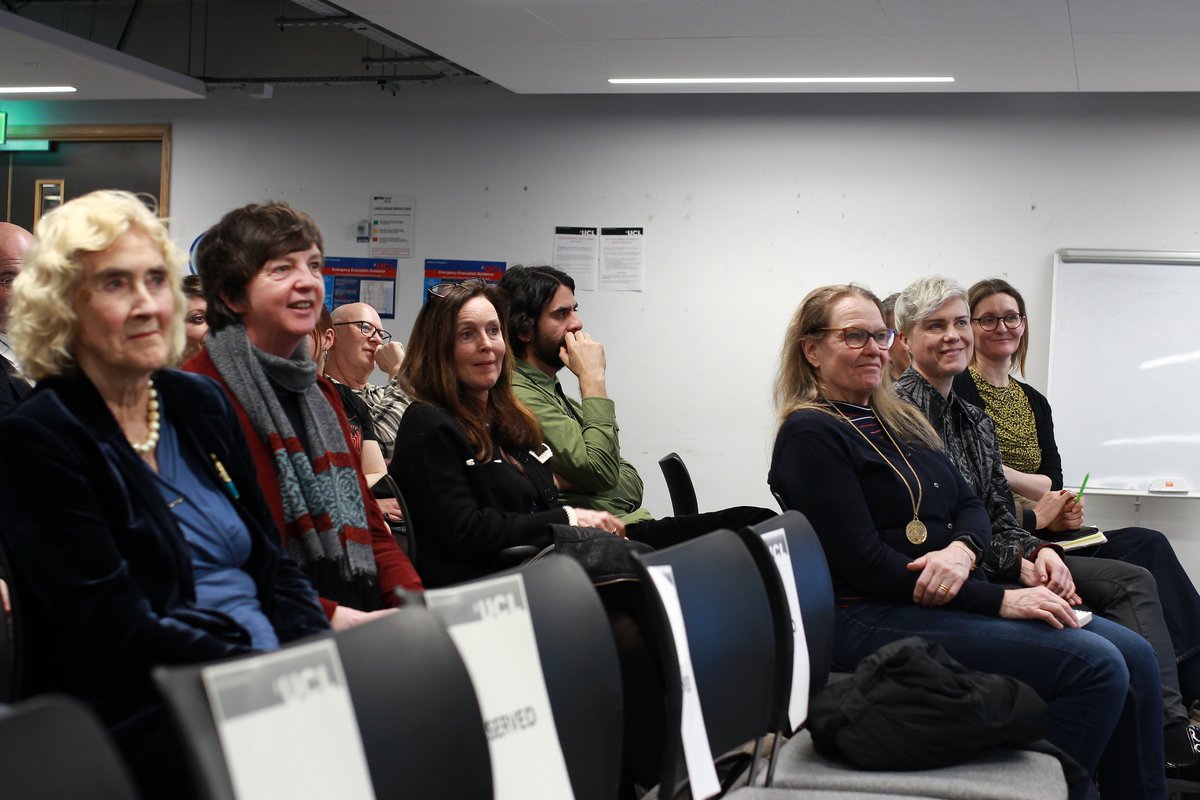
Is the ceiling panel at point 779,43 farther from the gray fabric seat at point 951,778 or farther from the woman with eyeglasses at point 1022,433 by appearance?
the gray fabric seat at point 951,778

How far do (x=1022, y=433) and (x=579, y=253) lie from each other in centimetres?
264

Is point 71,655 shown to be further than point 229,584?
No

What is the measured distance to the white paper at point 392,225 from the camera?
607cm

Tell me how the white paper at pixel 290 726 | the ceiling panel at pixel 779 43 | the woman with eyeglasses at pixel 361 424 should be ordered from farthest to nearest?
1. the ceiling panel at pixel 779 43
2. the woman with eyeglasses at pixel 361 424
3. the white paper at pixel 290 726

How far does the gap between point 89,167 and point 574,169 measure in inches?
113

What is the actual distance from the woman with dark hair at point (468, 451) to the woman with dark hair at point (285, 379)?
42 cm

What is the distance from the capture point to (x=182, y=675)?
37.0 inches

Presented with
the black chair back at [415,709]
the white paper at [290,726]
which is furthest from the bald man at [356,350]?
the white paper at [290,726]

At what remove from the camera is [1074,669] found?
7.86 ft

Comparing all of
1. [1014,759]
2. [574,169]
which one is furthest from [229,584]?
[574,169]

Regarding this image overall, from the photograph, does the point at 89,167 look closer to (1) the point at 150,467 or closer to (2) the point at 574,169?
(2) the point at 574,169

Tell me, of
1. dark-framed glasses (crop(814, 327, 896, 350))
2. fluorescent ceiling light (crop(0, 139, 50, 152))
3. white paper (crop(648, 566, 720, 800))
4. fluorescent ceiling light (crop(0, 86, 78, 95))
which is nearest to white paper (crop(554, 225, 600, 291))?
fluorescent ceiling light (crop(0, 86, 78, 95))

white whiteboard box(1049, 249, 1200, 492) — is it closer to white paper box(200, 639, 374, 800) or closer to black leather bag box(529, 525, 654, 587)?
black leather bag box(529, 525, 654, 587)

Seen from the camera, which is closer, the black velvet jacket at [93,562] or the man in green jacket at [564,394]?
the black velvet jacket at [93,562]
